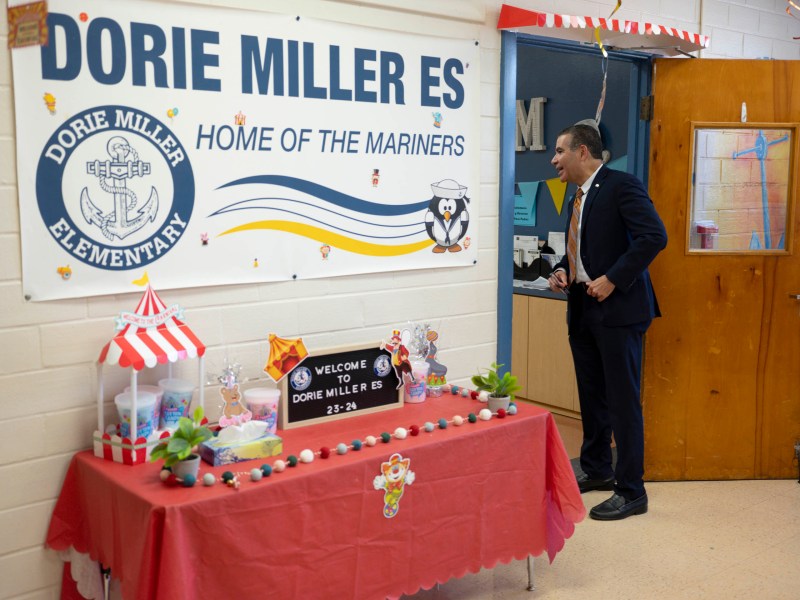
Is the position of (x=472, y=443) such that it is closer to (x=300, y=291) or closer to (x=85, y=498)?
(x=300, y=291)

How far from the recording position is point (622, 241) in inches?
144

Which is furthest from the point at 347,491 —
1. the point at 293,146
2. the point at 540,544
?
the point at 293,146

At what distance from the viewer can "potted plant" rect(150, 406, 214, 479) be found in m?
2.17

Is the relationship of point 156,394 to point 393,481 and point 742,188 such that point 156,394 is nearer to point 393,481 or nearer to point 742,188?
point 393,481

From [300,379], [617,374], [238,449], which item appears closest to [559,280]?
[617,374]

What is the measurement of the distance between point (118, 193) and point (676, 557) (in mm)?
2464

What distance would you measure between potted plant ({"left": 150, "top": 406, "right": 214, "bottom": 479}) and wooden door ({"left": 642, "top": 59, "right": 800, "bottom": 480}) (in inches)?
100

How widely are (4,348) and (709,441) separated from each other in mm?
3216

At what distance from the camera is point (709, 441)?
4137mm

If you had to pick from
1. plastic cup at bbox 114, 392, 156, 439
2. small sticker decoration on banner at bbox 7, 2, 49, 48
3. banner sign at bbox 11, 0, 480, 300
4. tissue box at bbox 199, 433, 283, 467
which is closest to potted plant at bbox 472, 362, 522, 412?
banner sign at bbox 11, 0, 480, 300

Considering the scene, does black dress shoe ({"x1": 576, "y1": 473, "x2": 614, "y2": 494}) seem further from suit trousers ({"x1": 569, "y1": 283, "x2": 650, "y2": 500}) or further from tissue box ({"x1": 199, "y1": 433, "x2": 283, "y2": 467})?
tissue box ({"x1": 199, "y1": 433, "x2": 283, "y2": 467})

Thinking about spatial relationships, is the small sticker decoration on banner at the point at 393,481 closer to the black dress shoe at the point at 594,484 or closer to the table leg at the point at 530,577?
the table leg at the point at 530,577

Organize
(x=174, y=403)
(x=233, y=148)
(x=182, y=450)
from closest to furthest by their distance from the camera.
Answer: (x=182, y=450), (x=174, y=403), (x=233, y=148)

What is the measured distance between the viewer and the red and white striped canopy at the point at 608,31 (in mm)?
3313
